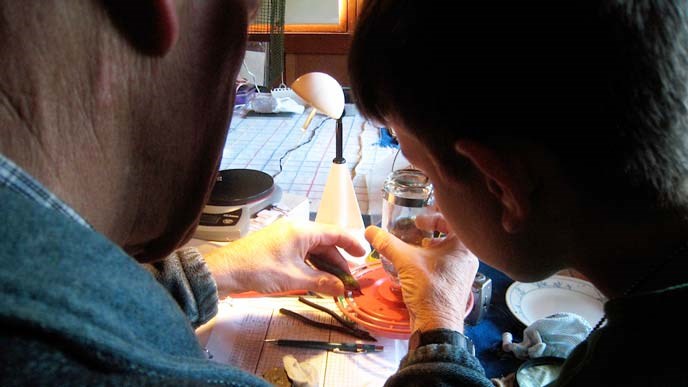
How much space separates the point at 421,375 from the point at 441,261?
0.25 meters

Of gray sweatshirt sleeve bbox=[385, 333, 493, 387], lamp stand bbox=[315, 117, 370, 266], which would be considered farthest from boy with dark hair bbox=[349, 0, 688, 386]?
lamp stand bbox=[315, 117, 370, 266]

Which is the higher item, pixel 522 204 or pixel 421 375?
pixel 522 204

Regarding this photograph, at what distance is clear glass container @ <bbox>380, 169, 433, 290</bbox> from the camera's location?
96 cm

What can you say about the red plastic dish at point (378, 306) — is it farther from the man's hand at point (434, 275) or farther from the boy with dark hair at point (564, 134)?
the boy with dark hair at point (564, 134)

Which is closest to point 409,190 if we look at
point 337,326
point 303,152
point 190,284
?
point 337,326

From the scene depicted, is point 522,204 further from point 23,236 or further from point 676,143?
point 23,236

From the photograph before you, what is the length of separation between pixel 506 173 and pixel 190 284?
1.79 ft

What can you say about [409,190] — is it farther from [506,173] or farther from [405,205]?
[506,173]

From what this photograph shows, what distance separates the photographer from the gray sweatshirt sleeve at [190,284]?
810 mm

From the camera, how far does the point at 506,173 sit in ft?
1.68

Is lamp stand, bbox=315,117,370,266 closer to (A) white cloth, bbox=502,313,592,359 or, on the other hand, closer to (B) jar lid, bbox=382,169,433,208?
(B) jar lid, bbox=382,169,433,208

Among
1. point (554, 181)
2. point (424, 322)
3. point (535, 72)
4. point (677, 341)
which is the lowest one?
point (424, 322)

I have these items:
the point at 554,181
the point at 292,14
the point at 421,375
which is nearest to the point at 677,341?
the point at 554,181

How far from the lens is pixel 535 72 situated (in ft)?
1.46
